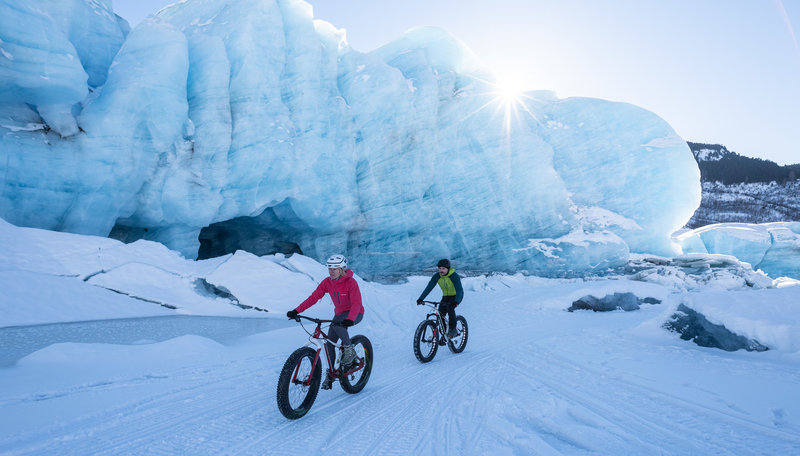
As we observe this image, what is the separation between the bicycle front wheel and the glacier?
1239 centimetres

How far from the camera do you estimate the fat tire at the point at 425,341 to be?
5.63 metres

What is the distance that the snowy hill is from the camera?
67.8 meters

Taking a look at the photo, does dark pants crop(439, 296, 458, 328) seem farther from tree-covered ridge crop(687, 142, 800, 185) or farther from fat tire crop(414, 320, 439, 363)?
tree-covered ridge crop(687, 142, 800, 185)

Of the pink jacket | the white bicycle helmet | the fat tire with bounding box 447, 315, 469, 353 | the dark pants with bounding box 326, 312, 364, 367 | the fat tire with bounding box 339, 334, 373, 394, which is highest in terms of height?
the white bicycle helmet

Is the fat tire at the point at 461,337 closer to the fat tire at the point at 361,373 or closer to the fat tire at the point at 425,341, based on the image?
the fat tire at the point at 425,341

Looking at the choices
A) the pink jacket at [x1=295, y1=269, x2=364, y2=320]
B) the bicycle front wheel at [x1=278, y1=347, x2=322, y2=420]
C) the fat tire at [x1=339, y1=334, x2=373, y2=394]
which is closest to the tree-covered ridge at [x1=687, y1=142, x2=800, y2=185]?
the fat tire at [x1=339, y1=334, x2=373, y2=394]

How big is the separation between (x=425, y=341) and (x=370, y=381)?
1321mm

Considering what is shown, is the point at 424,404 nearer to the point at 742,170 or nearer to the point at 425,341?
the point at 425,341

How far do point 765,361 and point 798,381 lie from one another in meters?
1.05

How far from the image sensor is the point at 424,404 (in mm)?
3859

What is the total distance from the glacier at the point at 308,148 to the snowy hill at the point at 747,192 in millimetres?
59560

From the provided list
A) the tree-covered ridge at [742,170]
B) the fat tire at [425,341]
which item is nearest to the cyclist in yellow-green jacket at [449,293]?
the fat tire at [425,341]

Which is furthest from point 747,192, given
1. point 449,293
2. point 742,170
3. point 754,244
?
point 449,293

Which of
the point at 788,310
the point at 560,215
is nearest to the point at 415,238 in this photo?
the point at 560,215
